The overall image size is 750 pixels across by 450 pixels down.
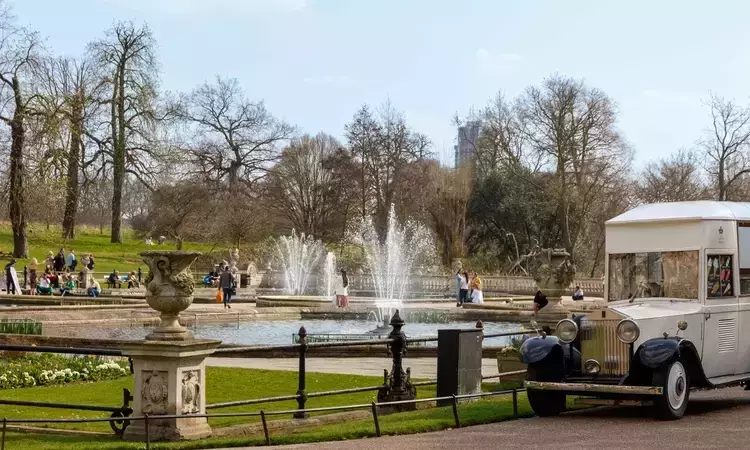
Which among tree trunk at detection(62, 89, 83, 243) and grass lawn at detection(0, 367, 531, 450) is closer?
grass lawn at detection(0, 367, 531, 450)

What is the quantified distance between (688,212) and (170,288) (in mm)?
6517

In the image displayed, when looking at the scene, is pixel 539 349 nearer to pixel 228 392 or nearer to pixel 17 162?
pixel 228 392

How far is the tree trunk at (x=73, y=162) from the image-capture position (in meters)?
52.2

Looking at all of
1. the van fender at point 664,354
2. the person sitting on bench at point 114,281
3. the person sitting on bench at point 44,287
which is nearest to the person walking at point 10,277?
the person sitting on bench at point 44,287

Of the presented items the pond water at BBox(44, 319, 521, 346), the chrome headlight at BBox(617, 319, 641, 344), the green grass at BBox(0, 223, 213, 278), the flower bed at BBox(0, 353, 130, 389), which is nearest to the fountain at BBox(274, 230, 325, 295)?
the green grass at BBox(0, 223, 213, 278)

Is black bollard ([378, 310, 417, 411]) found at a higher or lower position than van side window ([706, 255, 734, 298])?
lower

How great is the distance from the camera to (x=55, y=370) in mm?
17391

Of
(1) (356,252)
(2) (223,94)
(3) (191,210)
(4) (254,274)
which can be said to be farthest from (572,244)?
(2) (223,94)

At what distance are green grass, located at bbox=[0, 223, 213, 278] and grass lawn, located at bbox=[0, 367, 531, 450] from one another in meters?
43.3

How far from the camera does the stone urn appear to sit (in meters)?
11.4

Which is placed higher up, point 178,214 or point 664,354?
point 178,214

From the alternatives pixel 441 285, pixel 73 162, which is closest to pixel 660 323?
pixel 441 285

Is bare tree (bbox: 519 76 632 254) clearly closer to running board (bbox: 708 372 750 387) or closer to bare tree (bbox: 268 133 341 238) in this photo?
bare tree (bbox: 268 133 341 238)

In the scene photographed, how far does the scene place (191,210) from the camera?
68.5 m
